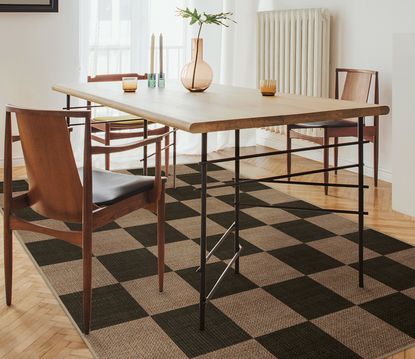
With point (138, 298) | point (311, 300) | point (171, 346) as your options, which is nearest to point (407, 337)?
point (311, 300)

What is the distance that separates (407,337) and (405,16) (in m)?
2.85

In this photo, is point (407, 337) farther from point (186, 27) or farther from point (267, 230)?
point (186, 27)

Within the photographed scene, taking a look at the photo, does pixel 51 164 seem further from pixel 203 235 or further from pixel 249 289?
pixel 249 289

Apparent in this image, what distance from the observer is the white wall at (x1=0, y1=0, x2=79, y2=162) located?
494 cm

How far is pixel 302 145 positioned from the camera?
571 cm

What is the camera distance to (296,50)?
17.5 feet

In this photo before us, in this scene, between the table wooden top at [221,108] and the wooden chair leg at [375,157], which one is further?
the wooden chair leg at [375,157]

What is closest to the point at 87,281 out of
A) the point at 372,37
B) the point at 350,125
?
the point at 350,125

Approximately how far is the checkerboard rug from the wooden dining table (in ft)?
0.43

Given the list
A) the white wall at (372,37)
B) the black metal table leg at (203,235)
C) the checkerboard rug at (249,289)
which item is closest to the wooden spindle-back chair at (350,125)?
the white wall at (372,37)

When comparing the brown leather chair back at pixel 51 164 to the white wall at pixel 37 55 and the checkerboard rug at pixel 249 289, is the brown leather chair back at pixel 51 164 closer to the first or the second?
the checkerboard rug at pixel 249 289

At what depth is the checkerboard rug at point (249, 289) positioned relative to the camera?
7.55ft

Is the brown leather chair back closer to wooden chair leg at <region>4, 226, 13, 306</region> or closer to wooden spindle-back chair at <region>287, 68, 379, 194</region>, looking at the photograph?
wooden chair leg at <region>4, 226, 13, 306</region>

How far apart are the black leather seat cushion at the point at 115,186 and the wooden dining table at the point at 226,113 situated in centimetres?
28
